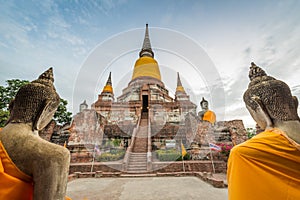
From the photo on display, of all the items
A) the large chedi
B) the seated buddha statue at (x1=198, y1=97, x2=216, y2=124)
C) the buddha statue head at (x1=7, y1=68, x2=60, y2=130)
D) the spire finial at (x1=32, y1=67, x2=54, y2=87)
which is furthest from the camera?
the large chedi

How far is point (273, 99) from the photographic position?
1717mm

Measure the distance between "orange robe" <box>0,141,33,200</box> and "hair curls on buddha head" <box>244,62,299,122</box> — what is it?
2.36 meters

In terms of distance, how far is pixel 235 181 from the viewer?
1379mm

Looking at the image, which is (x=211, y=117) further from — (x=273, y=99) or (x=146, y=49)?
(x=146, y=49)

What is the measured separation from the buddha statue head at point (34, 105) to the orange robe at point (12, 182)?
42 cm

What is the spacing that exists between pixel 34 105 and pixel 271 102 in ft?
8.32

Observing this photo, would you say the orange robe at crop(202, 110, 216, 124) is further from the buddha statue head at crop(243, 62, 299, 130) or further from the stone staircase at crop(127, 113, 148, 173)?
the buddha statue head at crop(243, 62, 299, 130)

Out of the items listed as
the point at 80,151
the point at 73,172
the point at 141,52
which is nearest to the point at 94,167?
the point at 73,172

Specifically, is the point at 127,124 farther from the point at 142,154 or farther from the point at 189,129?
the point at 189,129

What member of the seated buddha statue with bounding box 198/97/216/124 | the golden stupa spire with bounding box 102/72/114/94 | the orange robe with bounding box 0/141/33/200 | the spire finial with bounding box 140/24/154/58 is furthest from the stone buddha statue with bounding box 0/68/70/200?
the spire finial with bounding box 140/24/154/58

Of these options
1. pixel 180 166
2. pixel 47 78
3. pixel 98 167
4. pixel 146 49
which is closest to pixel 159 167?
Result: pixel 180 166

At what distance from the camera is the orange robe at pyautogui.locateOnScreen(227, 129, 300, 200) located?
1.26 m

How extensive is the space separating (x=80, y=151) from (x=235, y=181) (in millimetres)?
11418

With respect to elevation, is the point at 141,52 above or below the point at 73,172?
above
